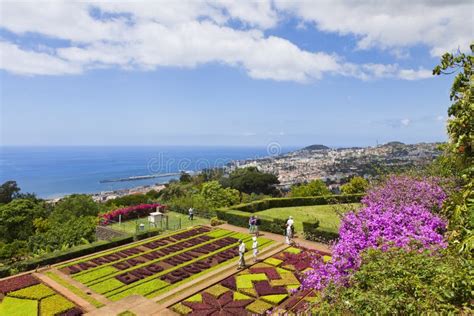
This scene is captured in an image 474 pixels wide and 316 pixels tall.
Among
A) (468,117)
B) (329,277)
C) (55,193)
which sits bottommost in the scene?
(55,193)

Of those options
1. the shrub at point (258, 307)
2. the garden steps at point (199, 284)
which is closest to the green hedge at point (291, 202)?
the garden steps at point (199, 284)

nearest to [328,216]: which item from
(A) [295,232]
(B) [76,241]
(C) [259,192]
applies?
(A) [295,232]

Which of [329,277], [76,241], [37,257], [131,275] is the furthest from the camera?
[76,241]

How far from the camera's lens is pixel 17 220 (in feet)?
96.9

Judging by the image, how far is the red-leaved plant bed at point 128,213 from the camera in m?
28.5

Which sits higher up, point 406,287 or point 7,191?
point 406,287

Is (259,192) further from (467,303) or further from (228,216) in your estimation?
(467,303)

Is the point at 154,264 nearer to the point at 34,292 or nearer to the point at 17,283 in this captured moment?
the point at 34,292

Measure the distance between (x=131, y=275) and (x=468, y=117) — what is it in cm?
1488

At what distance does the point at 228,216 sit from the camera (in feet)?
85.9

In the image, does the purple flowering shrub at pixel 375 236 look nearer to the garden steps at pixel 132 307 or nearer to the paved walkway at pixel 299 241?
the garden steps at pixel 132 307

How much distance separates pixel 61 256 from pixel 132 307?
8.19 m

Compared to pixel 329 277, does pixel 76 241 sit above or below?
below

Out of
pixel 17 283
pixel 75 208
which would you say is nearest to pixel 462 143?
pixel 17 283
